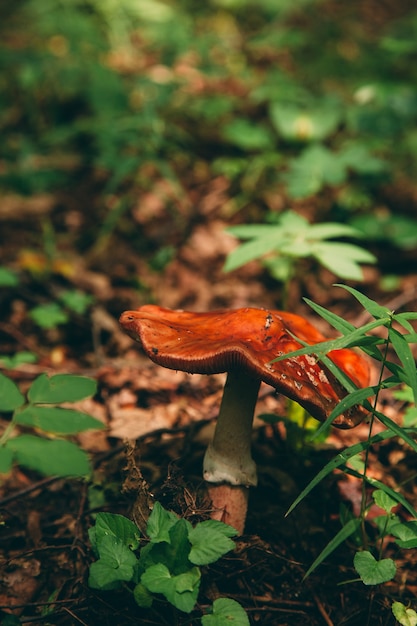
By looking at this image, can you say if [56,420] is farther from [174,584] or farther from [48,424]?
[174,584]

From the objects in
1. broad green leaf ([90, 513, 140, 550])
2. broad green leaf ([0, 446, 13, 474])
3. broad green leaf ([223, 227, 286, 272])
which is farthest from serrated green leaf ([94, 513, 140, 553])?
broad green leaf ([223, 227, 286, 272])

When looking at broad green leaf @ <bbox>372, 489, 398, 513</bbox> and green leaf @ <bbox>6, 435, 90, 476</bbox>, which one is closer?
green leaf @ <bbox>6, 435, 90, 476</bbox>

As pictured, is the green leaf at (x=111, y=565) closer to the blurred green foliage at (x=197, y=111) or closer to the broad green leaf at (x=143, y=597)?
the broad green leaf at (x=143, y=597)

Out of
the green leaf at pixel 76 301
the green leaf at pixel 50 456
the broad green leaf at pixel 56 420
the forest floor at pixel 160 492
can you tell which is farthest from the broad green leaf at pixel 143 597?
the green leaf at pixel 76 301

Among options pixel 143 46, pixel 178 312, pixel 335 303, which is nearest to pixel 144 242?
pixel 335 303

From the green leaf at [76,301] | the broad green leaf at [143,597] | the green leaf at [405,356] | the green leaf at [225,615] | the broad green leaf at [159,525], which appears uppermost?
the green leaf at [405,356]

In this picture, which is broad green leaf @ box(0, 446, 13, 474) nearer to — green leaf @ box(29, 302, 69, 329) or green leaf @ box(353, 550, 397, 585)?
green leaf @ box(353, 550, 397, 585)
